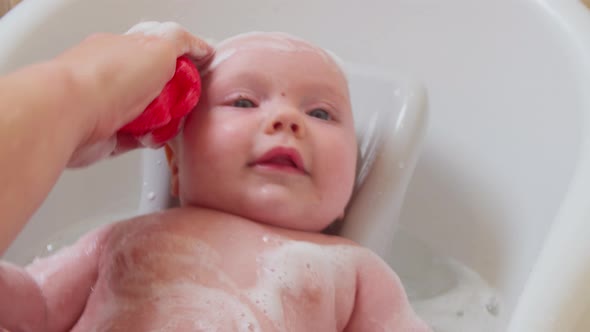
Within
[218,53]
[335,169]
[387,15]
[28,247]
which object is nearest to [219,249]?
[335,169]

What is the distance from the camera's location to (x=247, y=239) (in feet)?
2.99

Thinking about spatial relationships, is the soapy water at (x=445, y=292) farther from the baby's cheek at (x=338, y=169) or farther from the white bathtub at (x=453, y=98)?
the baby's cheek at (x=338, y=169)

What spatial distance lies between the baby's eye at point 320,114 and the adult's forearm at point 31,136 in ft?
1.35

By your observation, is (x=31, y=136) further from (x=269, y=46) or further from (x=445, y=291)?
(x=445, y=291)

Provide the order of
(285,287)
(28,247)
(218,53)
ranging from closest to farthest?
(285,287)
(218,53)
(28,247)

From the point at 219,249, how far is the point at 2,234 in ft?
1.15

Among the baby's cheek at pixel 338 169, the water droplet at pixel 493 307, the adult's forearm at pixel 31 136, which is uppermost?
the adult's forearm at pixel 31 136

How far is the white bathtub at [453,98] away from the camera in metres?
1.13

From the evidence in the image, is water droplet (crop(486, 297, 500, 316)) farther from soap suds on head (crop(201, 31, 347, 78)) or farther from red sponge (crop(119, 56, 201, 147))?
red sponge (crop(119, 56, 201, 147))

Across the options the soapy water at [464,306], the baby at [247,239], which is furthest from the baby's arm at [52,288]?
the soapy water at [464,306]

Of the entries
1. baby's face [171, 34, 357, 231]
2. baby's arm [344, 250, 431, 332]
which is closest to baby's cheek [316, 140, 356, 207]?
baby's face [171, 34, 357, 231]

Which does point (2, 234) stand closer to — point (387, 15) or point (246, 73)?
point (246, 73)

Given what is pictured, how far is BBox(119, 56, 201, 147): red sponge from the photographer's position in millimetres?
860

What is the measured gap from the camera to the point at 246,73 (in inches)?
38.7
